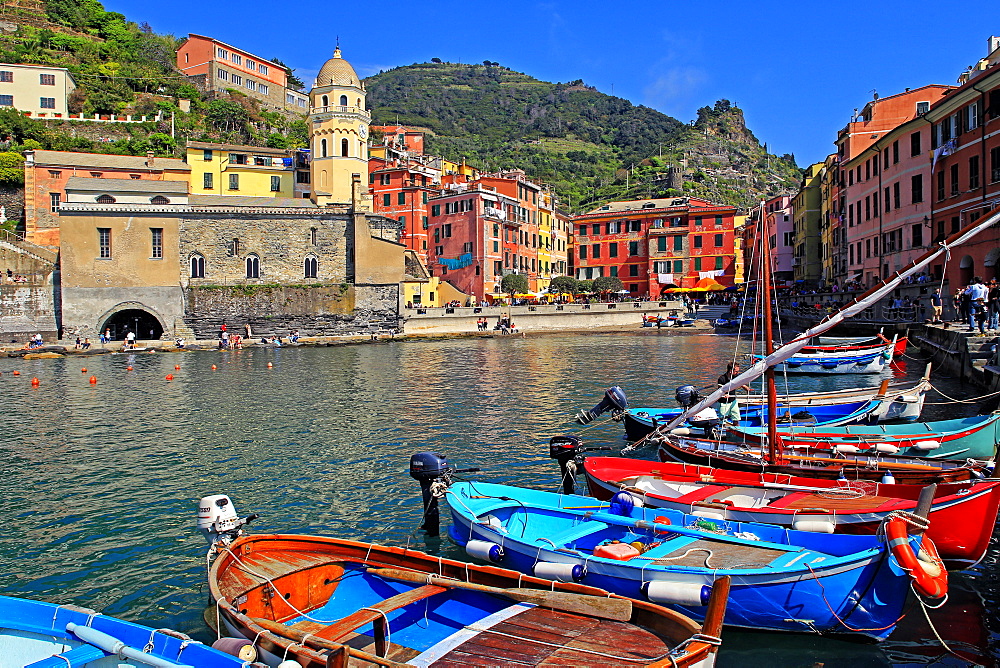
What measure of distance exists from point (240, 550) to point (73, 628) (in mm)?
2357

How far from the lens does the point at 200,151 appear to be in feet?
228

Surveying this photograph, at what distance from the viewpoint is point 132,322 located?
205ft

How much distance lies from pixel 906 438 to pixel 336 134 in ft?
206

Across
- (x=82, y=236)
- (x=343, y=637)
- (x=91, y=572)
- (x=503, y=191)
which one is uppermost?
(x=503, y=191)

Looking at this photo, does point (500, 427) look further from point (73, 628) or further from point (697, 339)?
point (697, 339)

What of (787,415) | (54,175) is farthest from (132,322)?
(787,415)

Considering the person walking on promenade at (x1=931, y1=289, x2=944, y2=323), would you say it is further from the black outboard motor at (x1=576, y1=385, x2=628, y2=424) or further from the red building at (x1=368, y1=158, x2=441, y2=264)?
the red building at (x1=368, y1=158, x2=441, y2=264)

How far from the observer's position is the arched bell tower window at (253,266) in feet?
204

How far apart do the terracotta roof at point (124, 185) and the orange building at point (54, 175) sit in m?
2.29

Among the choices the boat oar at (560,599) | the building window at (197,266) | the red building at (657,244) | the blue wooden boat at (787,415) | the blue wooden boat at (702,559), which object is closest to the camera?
the boat oar at (560,599)

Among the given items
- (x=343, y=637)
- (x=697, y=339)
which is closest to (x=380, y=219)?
(x=697, y=339)

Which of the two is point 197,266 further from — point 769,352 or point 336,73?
point 769,352

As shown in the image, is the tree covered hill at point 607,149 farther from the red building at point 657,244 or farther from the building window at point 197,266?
the building window at point 197,266

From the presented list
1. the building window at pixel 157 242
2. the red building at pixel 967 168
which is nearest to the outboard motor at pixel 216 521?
the red building at pixel 967 168
